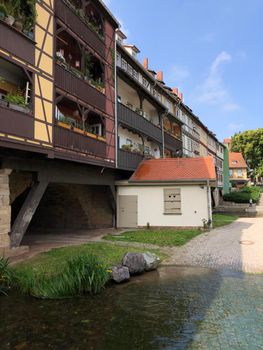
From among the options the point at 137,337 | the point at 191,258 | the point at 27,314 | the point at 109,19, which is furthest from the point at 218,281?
the point at 109,19

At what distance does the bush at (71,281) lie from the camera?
7676mm

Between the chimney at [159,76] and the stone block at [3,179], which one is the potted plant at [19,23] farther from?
the chimney at [159,76]

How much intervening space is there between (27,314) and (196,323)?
350 cm

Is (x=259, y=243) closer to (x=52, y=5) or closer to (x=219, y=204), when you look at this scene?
(x=52, y=5)

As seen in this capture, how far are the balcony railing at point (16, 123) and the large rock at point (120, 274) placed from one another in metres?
5.46

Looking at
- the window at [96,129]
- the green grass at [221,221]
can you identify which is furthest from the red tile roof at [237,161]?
the window at [96,129]

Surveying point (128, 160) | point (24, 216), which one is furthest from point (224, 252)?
point (128, 160)

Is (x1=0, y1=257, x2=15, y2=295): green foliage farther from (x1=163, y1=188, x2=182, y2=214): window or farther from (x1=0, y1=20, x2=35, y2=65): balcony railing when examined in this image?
(x1=163, y1=188, x2=182, y2=214): window

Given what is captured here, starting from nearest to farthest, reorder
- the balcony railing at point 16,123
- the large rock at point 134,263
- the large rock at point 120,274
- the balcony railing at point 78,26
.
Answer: the large rock at point 120,274, the large rock at point 134,263, the balcony railing at point 16,123, the balcony railing at point 78,26

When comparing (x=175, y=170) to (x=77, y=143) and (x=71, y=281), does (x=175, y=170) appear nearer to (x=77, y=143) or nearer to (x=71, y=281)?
(x=77, y=143)

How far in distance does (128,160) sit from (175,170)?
3.23 m

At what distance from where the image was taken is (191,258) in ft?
37.9

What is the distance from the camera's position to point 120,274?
893 cm

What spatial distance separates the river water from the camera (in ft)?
17.3
